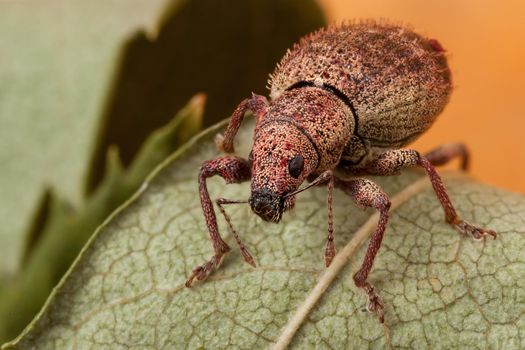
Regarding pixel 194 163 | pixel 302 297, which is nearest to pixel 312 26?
pixel 194 163

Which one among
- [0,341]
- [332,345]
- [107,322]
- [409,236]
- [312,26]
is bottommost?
[0,341]

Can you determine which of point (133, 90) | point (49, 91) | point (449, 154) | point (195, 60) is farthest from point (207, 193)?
point (49, 91)

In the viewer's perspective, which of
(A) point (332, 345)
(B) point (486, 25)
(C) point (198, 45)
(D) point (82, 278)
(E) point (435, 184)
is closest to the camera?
(A) point (332, 345)

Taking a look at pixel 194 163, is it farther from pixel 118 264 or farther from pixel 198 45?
pixel 198 45

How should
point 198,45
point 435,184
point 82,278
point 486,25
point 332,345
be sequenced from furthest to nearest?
point 486,25 → point 198,45 → point 435,184 → point 82,278 → point 332,345

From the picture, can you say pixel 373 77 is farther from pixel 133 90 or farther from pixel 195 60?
pixel 133 90

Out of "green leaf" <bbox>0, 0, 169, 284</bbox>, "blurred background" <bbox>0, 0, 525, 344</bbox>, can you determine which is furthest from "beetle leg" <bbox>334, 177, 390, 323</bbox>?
"green leaf" <bbox>0, 0, 169, 284</bbox>

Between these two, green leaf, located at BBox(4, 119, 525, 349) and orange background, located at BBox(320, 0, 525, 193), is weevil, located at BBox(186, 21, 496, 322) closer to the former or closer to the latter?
green leaf, located at BBox(4, 119, 525, 349)

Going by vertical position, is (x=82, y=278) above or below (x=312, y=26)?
below
